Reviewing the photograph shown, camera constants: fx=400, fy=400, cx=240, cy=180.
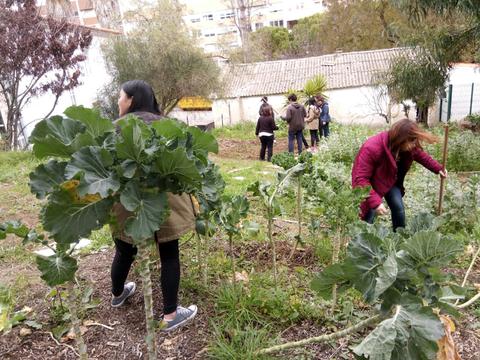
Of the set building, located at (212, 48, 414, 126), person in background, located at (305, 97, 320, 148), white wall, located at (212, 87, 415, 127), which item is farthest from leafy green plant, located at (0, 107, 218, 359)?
building, located at (212, 48, 414, 126)

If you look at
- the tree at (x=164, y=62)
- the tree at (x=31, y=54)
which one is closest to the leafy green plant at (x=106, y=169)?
the tree at (x=31, y=54)

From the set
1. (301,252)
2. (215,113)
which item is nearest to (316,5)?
(215,113)

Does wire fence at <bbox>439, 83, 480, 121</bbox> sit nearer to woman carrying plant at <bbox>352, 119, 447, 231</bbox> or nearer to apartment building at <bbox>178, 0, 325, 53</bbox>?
woman carrying plant at <bbox>352, 119, 447, 231</bbox>

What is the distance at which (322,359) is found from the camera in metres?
2.21

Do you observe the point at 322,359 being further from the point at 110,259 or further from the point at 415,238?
the point at 110,259

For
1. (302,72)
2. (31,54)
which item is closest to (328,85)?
(302,72)

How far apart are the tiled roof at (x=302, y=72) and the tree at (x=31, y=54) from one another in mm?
9613

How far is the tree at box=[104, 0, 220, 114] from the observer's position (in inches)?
570

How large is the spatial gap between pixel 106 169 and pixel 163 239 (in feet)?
2.49

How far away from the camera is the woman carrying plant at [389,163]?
3.35 meters

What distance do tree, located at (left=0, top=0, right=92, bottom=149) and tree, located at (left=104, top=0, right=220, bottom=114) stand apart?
2.61 metres

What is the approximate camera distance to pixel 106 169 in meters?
1.48

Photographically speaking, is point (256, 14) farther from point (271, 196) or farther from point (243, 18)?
point (271, 196)

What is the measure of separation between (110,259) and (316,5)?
4604 cm
